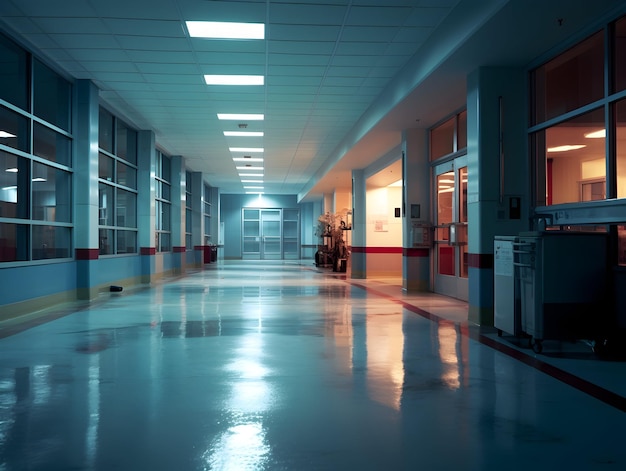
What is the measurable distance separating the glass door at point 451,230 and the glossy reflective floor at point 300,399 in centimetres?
303

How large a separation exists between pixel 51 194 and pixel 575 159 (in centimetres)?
739

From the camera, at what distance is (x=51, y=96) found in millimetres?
8961

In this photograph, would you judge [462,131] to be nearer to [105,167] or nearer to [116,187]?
[105,167]

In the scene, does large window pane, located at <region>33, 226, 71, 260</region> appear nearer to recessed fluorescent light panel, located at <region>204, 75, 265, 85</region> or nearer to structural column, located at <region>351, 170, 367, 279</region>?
recessed fluorescent light panel, located at <region>204, 75, 265, 85</region>

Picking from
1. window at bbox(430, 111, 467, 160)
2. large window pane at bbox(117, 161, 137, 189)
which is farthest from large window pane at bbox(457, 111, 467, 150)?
large window pane at bbox(117, 161, 137, 189)

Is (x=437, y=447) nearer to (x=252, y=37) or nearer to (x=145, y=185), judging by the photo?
(x=252, y=37)

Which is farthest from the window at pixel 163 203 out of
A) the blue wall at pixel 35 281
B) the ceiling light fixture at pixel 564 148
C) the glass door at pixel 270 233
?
the glass door at pixel 270 233

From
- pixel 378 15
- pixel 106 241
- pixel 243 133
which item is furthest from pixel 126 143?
pixel 378 15

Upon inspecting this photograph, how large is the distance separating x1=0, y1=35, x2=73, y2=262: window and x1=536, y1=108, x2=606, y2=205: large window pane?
6532 mm

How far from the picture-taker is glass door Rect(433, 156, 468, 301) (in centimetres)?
961

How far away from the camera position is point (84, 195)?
947 centimetres

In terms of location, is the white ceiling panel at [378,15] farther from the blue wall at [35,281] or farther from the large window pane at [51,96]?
the blue wall at [35,281]

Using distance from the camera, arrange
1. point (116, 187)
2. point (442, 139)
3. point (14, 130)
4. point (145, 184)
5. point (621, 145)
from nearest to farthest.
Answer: point (621, 145), point (14, 130), point (442, 139), point (116, 187), point (145, 184)

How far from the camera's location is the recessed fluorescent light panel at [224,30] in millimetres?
6902
